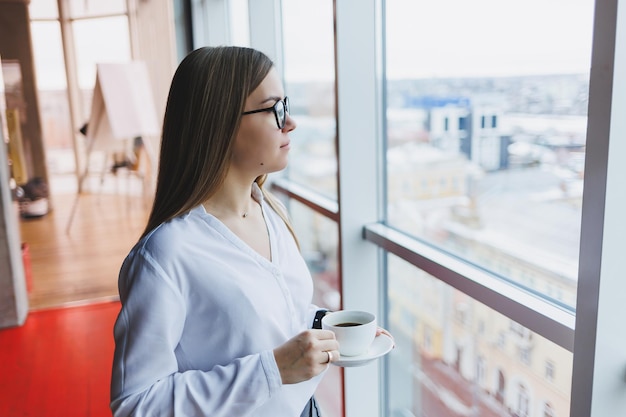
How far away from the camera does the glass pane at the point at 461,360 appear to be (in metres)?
1.41

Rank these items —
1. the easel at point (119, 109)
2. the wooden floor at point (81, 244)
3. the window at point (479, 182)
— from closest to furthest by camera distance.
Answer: the window at point (479, 182) → the easel at point (119, 109) → the wooden floor at point (81, 244)

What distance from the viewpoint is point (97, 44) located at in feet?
12.3

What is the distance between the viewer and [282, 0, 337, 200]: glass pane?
2867 millimetres

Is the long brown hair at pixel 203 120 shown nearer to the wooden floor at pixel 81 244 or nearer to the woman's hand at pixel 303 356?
the woman's hand at pixel 303 356

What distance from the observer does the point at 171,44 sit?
14.3 feet

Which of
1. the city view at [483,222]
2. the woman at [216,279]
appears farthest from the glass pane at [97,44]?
Answer: the woman at [216,279]

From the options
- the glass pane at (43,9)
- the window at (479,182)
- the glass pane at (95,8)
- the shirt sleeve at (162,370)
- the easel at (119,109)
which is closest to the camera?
the shirt sleeve at (162,370)

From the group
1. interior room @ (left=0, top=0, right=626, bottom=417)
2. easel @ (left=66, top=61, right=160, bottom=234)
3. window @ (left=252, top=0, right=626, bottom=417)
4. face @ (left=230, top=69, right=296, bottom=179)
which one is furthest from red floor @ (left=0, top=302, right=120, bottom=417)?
face @ (left=230, top=69, right=296, bottom=179)

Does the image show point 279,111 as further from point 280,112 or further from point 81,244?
point 81,244

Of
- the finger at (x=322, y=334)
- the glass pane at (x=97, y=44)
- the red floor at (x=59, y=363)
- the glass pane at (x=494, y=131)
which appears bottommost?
the red floor at (x=59, y=363)

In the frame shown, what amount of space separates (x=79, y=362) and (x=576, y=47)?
2.96 metres

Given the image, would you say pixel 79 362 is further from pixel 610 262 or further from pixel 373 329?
pixel 610 262

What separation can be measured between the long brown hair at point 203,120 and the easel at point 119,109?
3.02 m

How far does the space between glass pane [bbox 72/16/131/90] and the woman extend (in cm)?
300
